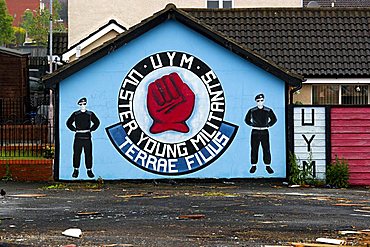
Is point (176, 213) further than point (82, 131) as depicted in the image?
No

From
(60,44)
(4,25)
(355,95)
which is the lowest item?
(355,95)

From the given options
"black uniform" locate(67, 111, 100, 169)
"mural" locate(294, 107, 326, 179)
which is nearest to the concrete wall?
"black uniform" locate(67, 111, 100, 169)

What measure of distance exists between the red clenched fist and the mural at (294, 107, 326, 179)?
2434 mm

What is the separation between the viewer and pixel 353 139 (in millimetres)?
20062

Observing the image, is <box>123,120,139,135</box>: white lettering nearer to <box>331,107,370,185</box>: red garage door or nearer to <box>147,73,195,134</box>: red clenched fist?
<box>147,73,195,134</box>: red clenched fist

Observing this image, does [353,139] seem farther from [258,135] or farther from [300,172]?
[258,135]

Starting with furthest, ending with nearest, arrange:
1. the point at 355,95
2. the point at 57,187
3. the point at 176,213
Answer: the point at 355,95 < the point at 57,187 < the point at 176,213

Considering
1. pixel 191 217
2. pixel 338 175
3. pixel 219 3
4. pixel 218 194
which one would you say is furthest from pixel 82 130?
pixel 219 3

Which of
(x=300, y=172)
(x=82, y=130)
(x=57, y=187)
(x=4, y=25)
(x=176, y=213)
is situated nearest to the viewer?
(x=176, y=213)

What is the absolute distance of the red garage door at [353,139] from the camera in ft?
65.7

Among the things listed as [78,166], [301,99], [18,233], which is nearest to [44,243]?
[18,233]

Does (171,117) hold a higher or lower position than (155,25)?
lower

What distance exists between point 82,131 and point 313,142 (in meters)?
5.01

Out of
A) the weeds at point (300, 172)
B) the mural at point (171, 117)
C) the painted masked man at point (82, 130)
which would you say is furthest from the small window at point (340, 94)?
the painted masked man at point (82, 130)
